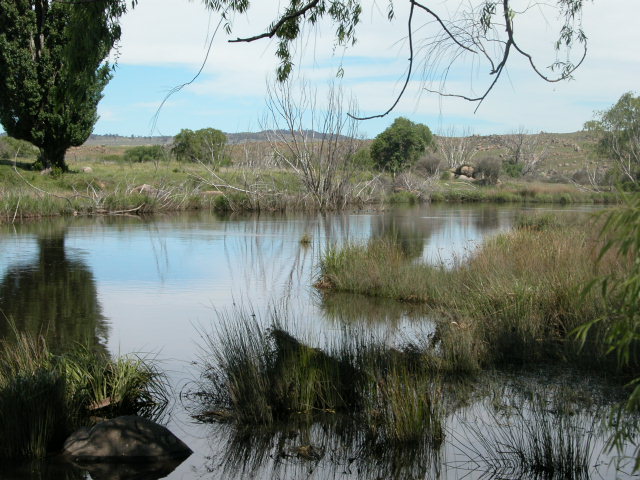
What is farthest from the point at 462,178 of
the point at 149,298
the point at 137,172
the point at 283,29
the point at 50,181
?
the point at 283,29

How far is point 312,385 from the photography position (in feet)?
20.4

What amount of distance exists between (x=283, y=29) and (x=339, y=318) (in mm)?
4554

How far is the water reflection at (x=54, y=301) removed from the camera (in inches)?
373

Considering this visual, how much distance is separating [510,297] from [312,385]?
3.31m

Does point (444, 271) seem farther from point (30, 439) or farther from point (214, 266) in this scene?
point (30, 439)

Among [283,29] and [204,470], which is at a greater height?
[283,29]

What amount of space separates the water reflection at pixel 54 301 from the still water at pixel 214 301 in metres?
0.03

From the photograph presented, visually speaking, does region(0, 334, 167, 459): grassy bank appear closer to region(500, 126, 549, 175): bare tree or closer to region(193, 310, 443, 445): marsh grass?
region(193, 310, 443, 445): marsh grass

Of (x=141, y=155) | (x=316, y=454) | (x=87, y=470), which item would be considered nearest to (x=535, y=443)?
(x=316, y=454)

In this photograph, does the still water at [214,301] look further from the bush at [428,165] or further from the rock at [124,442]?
the bush at [428,165]

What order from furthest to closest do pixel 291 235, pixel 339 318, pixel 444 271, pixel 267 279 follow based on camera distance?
pixel 291 235 → pixel 267 279 → pixel 444 271 → pixel 339 318

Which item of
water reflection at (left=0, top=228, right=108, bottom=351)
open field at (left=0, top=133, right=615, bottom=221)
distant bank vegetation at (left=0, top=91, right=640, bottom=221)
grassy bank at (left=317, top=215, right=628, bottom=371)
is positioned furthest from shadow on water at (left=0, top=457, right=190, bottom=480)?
open field at (left=0, top=133, right=615, bottom=221)

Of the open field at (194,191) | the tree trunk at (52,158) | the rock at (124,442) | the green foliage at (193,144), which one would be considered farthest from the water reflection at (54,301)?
the green foliage at (193,144)

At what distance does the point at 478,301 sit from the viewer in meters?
8.68
